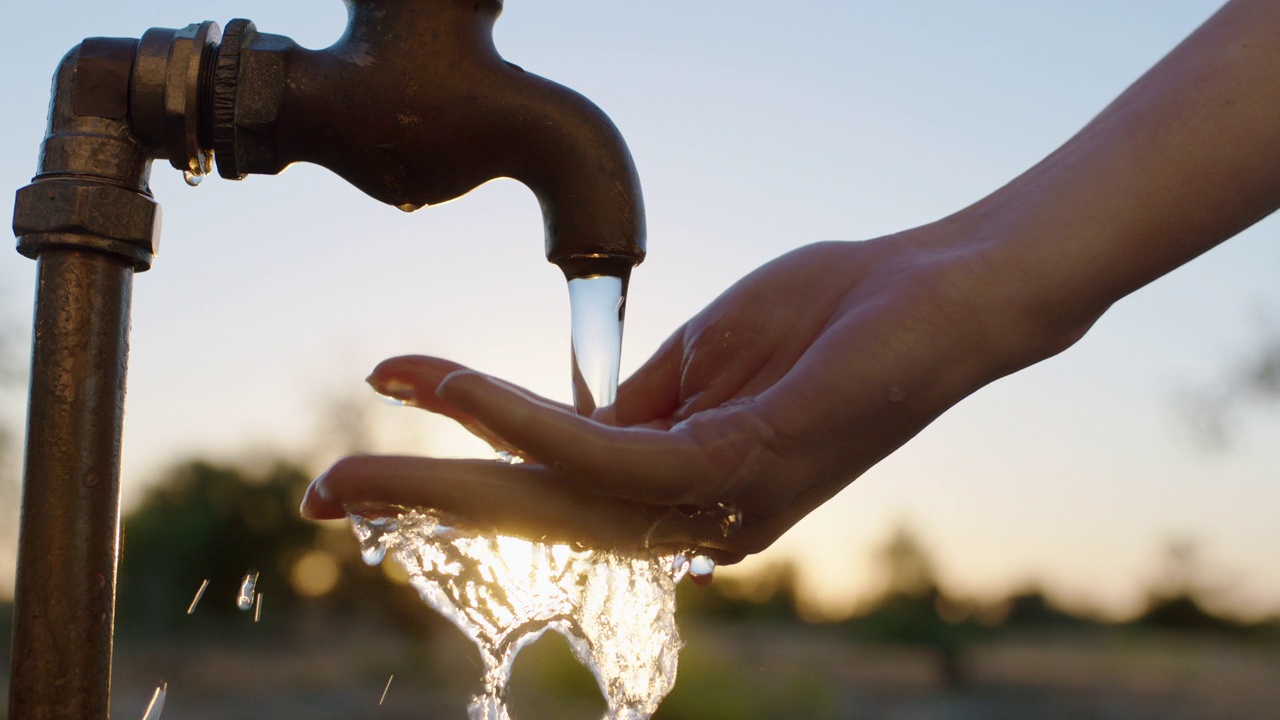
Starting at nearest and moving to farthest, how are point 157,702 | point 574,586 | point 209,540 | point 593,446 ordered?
A: 1. point 593,446
2. point 574,586
3. point 157,702
4. point 209,540

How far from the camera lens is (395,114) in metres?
0.74

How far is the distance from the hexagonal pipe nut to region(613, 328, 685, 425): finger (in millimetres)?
479

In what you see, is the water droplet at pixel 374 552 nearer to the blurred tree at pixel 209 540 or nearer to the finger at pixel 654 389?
the finger at pixel 654 389

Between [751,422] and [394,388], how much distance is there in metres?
0.30

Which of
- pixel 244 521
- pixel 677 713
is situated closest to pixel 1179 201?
pixel 677 713

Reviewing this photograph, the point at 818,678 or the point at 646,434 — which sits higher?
the point at 646,434

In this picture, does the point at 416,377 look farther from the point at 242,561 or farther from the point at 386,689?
the point at 242,561

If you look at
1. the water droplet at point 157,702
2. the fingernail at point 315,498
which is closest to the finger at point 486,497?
the fingernail at point 315,498

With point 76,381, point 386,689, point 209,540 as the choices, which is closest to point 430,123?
point 76,381

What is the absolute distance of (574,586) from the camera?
97 cm

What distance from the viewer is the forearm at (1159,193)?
34.0 inches

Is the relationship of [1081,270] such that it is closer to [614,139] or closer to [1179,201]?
[1179,201]

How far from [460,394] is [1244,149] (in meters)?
0.67

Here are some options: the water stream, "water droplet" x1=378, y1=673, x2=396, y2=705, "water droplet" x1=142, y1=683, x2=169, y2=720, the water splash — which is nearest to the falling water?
the water stream
